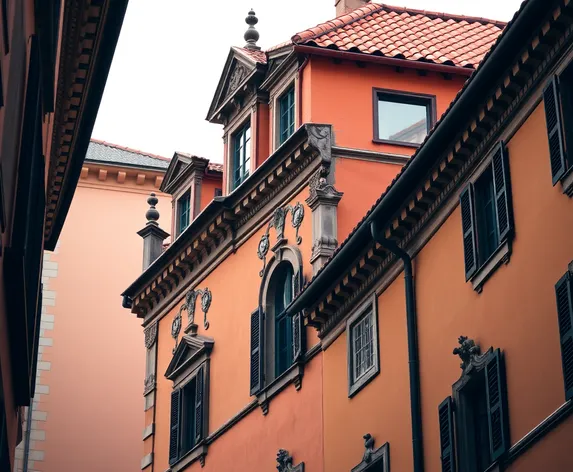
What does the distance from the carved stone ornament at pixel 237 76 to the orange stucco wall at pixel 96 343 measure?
1508cm

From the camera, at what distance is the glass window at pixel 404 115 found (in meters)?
29.5

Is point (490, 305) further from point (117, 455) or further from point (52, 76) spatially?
point (117, 455)

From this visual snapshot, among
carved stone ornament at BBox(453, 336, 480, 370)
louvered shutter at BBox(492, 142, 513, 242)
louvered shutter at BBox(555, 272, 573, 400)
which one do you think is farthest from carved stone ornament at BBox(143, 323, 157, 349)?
louvered shutter at BBox(555, 272, 573, 400)

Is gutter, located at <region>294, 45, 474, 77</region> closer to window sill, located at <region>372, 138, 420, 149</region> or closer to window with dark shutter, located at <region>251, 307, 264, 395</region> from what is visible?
window sill, located at <region>372, 138, 420, 149</region>

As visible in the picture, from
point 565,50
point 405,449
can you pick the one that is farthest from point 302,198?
point 565,50

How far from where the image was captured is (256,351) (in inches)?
1164

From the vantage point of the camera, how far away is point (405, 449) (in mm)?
21984

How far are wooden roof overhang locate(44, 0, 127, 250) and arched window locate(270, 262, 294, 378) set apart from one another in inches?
201

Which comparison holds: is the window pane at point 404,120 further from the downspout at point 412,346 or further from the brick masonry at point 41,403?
the brick masonry at point 41,403

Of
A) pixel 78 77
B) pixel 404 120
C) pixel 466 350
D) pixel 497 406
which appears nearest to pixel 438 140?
pixel 466 350

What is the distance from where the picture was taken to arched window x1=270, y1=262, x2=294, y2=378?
2894cm

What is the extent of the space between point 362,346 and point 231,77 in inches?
409

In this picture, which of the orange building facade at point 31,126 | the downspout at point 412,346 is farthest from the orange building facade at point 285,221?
the orange building facade at point 31,126

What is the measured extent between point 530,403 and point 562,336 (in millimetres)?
1129
